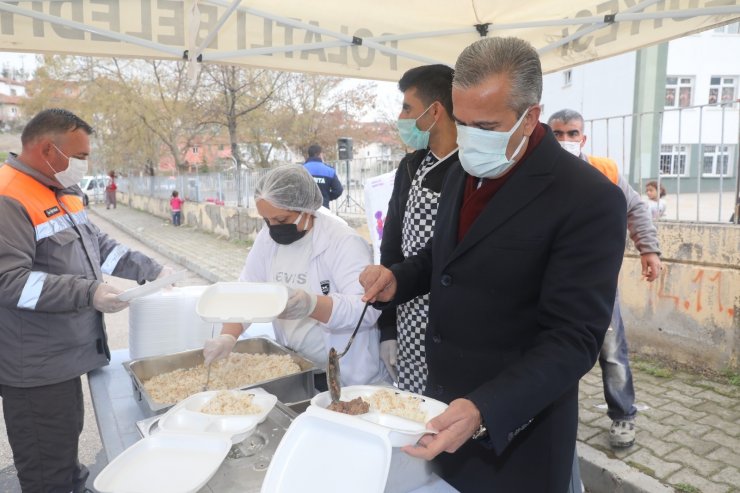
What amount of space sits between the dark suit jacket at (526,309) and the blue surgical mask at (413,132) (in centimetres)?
64

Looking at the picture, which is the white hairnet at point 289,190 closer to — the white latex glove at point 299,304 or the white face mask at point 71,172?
the white latex glove at point 299,304

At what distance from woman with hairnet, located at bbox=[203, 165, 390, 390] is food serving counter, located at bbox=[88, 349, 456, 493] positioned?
40cm

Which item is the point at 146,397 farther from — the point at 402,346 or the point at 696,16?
the point at 696,16

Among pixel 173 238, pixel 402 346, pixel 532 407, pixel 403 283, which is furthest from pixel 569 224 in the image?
pixel 173 238

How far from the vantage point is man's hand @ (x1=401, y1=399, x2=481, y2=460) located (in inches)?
45.8

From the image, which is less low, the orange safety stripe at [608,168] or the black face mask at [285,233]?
the orange safety stripe at [608,168]

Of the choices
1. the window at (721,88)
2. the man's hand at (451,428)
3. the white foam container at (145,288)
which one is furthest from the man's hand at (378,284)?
the window at (721,88)

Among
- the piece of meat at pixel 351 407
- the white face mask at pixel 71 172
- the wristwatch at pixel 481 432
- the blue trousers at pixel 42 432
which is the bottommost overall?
the blue trousers at pixel 42 432

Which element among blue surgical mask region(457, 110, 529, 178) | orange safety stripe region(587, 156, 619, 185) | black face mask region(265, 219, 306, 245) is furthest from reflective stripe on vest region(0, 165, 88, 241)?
orange safety stripe region(587, 156, 619, 185)

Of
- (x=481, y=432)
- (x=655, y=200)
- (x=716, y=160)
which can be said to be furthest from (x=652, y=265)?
(x=481, y=432)

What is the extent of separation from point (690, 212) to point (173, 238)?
42.1 ft

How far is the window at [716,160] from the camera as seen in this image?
13.7 ft

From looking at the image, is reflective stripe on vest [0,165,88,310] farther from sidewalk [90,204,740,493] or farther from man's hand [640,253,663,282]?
man's hand [640,253,663,282]

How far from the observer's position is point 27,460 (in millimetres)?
2322
